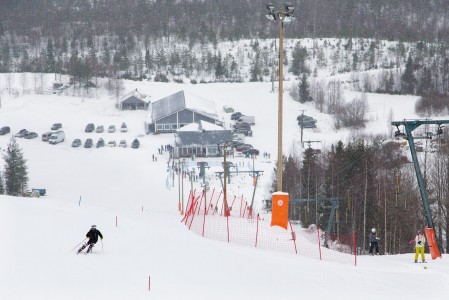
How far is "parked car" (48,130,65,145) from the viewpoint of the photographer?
75.0m

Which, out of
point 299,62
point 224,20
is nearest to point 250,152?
point 299,62

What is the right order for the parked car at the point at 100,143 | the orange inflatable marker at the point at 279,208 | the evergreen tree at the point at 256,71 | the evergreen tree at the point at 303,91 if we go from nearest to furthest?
the orange inflatable marker at the point at 279,208, the parked car at the point at 100,143, the evergreen tree at the point at 303,91, the evergreen tree at the point at 256,71

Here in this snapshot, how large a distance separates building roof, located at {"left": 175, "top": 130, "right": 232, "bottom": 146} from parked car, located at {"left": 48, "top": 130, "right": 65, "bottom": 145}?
13.2 meters

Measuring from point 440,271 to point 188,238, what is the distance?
7.46 m

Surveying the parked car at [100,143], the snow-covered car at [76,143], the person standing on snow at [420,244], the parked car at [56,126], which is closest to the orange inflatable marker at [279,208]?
the person standing on snow at [420,244]

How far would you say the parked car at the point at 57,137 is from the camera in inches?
2953

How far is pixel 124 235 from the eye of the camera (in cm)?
2058

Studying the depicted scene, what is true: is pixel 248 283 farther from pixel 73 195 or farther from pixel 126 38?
pixel 126 38

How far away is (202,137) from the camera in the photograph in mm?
76438

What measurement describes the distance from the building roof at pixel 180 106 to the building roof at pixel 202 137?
334 inches

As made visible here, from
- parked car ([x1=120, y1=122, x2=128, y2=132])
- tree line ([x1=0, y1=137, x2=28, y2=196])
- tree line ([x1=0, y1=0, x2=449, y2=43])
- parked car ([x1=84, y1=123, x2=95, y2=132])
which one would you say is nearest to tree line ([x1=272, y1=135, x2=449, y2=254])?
tree line ([x1=0, y1=137, x2=28, y2=196])

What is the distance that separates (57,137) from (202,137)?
53.8 ft

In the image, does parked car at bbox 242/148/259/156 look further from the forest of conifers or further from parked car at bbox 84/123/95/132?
parked car at bbox 84/123/95/132

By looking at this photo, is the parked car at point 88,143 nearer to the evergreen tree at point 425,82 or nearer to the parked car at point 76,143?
the parked car at point 76,143
